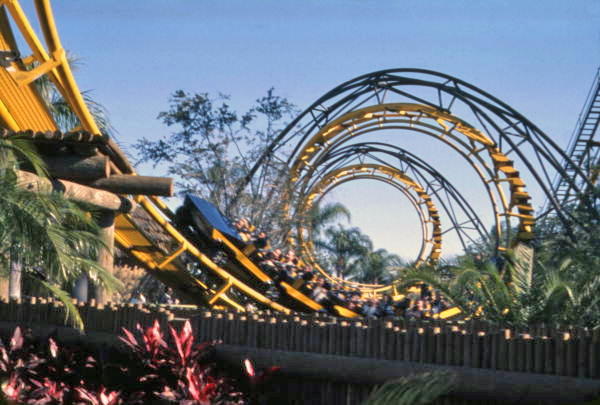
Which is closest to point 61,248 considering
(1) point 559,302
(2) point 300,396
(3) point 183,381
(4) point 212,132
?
(3) point 183,381

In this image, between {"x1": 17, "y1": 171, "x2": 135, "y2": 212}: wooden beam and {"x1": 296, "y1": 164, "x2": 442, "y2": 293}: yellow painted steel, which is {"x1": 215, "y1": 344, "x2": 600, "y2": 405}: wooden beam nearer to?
{"x1": 17, "y1": 171, "x2": 135, "y2": 212}: wooden beam

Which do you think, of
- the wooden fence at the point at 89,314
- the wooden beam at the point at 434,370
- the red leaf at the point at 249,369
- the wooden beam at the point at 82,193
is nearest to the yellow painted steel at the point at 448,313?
the wooden beam at the point at 82,193

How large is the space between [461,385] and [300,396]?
58.2 inches

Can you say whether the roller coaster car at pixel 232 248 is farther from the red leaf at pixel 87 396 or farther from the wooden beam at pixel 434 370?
the red leaf at pixel 87 396

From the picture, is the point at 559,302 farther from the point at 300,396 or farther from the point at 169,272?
the point at 169,272

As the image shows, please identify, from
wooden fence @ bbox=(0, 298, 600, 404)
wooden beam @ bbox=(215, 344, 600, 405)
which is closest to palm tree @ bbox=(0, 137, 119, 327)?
wooden fence @ bbox=(0, 298, 600, 404)

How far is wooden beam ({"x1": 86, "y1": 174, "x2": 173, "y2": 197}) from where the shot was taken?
826cm

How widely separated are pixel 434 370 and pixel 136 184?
4322 mm

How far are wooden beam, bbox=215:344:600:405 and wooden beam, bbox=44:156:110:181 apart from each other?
105 inches

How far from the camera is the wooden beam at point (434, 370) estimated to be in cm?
525

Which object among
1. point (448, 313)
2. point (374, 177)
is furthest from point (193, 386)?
point (374, 177)

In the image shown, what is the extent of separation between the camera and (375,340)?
609 centimetres

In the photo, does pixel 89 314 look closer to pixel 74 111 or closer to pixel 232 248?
pixel 74 111

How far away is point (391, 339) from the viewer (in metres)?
6.01
